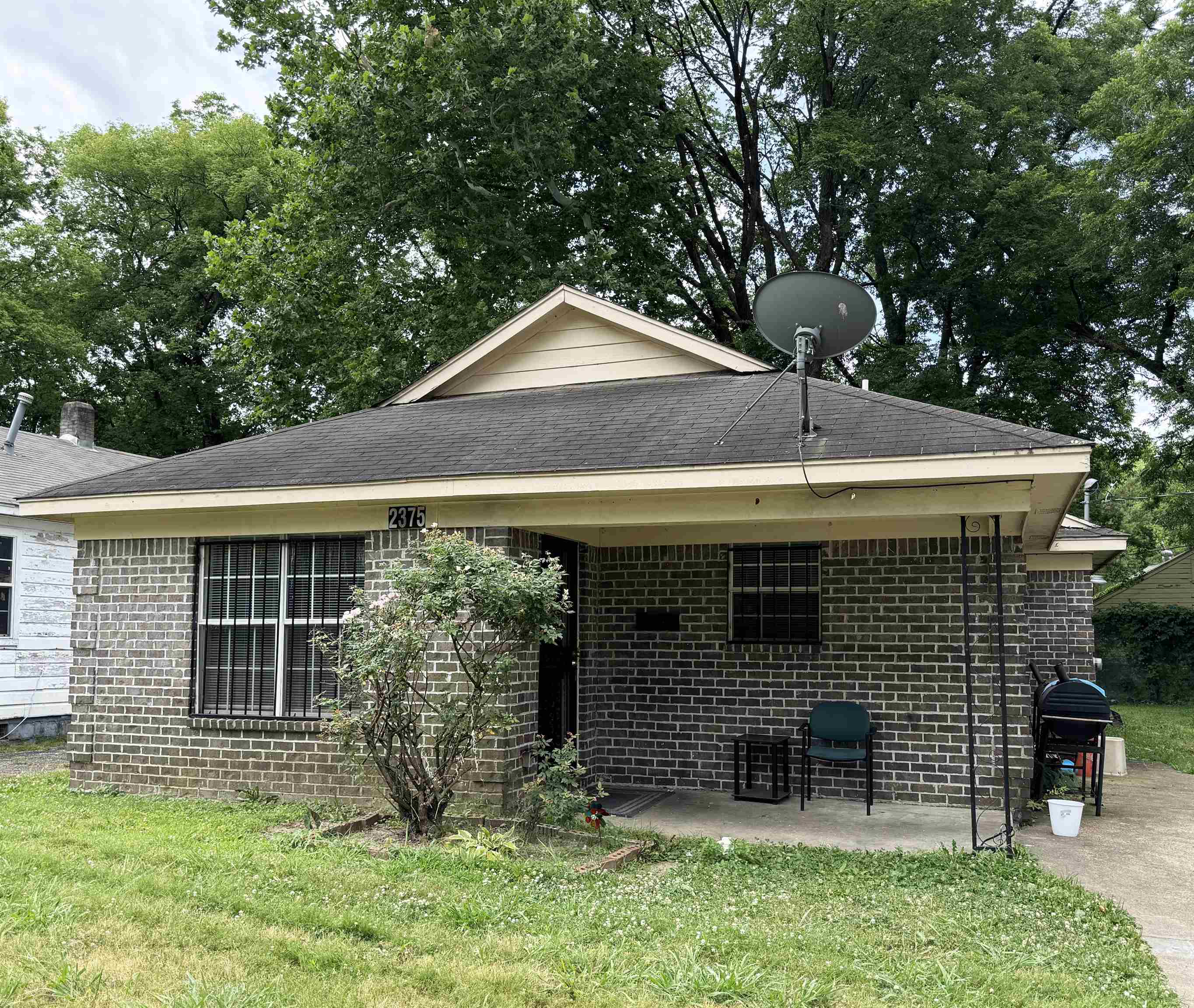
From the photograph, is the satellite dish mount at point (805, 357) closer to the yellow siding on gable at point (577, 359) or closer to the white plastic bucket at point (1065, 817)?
the yellow siding on gable at point (577, 359)

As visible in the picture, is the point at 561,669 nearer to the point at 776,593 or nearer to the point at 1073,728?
the point at 776,593

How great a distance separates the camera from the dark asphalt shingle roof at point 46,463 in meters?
14.5

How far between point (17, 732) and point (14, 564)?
238cm

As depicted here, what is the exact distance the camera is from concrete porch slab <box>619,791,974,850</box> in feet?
24.8

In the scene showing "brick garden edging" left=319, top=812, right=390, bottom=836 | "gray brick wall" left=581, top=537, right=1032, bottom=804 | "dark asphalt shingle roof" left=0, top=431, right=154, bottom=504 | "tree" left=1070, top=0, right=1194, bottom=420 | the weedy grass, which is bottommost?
the weedy grass

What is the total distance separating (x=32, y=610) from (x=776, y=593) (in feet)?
35.5

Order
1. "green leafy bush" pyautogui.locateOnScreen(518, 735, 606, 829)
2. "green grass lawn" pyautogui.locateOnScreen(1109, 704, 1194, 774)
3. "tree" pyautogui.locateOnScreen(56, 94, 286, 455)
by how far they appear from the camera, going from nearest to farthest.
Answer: "green leafy bush" pyautogui.locateOnScreen(518, 735, 606, 829)
"green grass lawn" pyautogui.locateOnScreen(1109, 704, 1194, 774)
"tree" pyautogui.locateOnScreen(56, 94, 286, 455)

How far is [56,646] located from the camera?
14.6m

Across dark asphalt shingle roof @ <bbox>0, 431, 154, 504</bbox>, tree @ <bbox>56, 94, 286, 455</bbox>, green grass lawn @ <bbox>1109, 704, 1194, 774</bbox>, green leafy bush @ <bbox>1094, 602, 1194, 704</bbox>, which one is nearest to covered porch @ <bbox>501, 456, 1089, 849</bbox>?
green grass lawn @ <bbox>1109, 704, 1194, 774</bbox>

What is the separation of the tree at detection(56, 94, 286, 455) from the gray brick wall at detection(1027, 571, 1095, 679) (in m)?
21.7

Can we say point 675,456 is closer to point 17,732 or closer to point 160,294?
point 17,732

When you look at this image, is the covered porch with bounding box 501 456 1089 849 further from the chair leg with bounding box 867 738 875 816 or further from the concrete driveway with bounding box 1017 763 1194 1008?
the concrete driveway with bounding box 1017 763 1194 1008

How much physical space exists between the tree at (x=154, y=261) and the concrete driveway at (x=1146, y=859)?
972 inches

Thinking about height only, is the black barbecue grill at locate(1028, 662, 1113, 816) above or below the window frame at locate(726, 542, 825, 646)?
below
